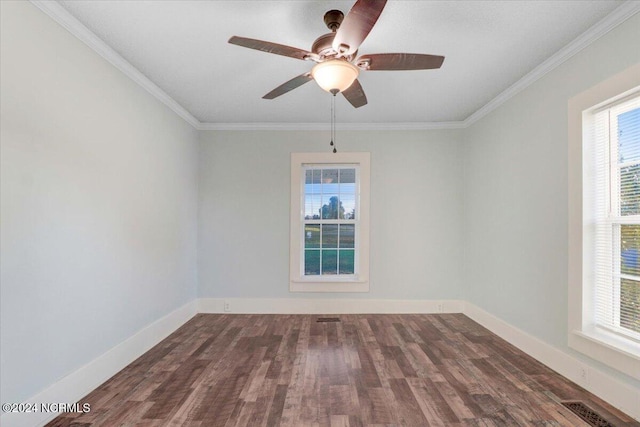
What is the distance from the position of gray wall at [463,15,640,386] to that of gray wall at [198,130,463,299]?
43 centimetres

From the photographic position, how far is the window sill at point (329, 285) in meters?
4.32

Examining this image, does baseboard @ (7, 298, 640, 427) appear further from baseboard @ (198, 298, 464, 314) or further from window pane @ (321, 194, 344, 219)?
window pane @ (321, 194, 344, 219)

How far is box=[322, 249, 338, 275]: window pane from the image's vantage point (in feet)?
14.8

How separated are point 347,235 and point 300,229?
27.1 inches

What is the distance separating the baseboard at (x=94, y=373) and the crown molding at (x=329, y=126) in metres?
2.56

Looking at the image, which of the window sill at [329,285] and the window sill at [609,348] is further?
the window sill at [329,285]

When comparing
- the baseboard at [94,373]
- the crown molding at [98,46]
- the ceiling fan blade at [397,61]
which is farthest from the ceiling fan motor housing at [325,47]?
the baseboard at [94,373]

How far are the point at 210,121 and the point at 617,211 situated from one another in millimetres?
4411

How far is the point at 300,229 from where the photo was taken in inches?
173

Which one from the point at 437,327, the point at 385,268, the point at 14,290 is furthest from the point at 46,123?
the point at 437,327

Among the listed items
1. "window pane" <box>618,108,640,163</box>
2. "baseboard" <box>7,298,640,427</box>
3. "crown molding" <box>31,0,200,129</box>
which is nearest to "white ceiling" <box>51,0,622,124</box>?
"crown molding" <box>31,0,200,129</box>

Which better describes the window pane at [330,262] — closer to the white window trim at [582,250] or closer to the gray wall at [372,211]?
the gray wall at [372,211]

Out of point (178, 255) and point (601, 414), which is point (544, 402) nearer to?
point (601, 414)

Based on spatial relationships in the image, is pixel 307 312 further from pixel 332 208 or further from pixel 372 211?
pixel 372 211
